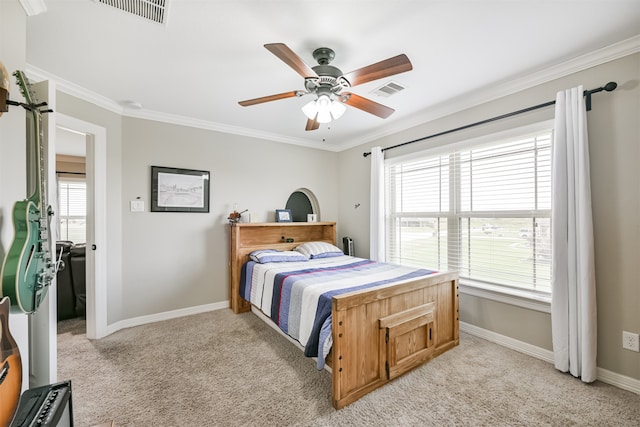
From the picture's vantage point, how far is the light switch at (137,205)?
3143mm

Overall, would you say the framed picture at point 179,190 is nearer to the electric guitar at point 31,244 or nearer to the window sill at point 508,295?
the electric guitar at point 31,244

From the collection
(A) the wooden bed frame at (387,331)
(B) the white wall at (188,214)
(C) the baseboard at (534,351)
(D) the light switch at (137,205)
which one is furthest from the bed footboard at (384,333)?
(D) the light switch at (137,205)

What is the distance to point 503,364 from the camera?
90.4 inches

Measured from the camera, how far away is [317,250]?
379cm

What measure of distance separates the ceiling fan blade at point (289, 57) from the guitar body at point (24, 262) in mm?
1407

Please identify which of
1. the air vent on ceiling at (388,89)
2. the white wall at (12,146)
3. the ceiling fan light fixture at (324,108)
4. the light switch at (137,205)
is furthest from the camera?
the light switch at (137,205)

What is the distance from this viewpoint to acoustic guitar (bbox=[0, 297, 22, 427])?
0.92 metres

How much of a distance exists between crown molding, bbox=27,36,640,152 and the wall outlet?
2.01m

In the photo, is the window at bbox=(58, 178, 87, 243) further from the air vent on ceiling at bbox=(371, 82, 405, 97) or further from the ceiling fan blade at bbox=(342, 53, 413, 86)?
the ceiling fan blade at bbox=(342, 53, 413, 86)

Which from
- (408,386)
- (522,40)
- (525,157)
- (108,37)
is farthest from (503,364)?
(108,37)

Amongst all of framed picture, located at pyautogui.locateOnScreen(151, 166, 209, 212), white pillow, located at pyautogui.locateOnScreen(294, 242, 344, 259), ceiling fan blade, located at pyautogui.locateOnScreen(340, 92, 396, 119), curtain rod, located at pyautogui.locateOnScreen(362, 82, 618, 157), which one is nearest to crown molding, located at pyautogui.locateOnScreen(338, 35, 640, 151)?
curtain rod, located at pyautogui.locateOnScreen(362, 82, 618, 157)

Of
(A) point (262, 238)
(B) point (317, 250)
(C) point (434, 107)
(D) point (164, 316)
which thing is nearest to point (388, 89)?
(C) point (434, 107)

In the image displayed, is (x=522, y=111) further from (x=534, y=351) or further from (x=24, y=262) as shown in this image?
(x=24, y=262)

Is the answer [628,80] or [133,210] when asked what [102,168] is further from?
[628,80]
